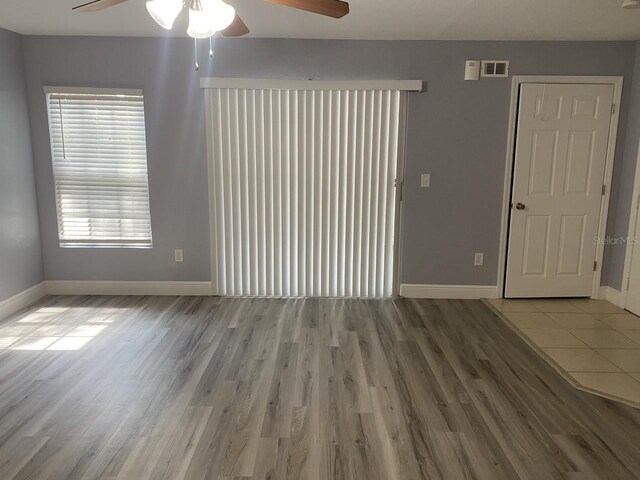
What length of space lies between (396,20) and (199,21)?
195 centimetres

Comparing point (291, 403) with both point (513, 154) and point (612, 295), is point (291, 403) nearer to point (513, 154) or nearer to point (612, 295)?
point (513, 154)

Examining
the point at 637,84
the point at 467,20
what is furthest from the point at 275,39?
the point at 637,84

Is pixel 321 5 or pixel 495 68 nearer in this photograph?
pixel 321 5

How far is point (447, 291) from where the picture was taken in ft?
14.8

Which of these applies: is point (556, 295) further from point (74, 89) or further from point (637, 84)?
point (74, 89)

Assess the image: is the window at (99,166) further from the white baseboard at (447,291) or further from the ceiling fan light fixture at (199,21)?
the white baseboard at (447,291)

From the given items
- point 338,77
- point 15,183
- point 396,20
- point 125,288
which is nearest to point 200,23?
point 396,20

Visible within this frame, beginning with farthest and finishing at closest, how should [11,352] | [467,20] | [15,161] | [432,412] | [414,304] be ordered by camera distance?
[414,304]
[15,161]
[467,20]
[11,352]
[432,412]

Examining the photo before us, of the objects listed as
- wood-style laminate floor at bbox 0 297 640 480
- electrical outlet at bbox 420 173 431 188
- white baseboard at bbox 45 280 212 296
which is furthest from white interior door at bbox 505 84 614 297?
white baseboard at bbox 45 280 212 296

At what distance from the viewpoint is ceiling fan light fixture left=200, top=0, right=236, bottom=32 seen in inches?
76.9

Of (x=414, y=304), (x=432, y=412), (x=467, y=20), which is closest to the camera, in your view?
(x=432, y=412)

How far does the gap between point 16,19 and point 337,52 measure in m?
2.60

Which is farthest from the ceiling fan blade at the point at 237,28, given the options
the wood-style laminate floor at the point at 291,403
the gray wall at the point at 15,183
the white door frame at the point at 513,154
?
the white door frame at the point at 513,154

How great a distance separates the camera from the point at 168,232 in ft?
14.5
